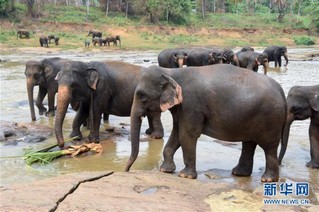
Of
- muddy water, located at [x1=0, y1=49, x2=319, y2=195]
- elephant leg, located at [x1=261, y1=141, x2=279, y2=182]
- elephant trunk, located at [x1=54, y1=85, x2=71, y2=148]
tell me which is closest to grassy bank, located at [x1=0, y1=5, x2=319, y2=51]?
muddy water, located at [x1=0, y1=49, x2=319, y2=195]

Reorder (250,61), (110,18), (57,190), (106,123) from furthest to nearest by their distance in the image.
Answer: (110,18) < (250,61) < (106,123) < (57,190)

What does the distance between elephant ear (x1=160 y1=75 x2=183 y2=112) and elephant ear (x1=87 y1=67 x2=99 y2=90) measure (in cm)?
223

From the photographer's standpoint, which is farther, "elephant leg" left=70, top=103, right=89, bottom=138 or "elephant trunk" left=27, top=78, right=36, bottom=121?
"elephant trunk" left=27, top=78, right=36, bottom=121

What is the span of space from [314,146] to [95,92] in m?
3.74

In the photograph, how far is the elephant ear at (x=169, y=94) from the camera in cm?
585

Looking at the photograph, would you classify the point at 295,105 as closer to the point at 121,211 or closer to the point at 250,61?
the point at 121,211

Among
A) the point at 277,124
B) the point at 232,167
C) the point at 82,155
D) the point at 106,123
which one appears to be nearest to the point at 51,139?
the point at 82,155

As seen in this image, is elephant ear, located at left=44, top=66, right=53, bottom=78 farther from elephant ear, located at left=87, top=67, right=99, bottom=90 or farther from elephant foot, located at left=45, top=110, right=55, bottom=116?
elephant ear, located at left=87, top=67, right=99, bottom=90

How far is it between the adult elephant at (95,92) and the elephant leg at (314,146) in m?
2.41

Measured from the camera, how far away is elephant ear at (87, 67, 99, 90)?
7.91m

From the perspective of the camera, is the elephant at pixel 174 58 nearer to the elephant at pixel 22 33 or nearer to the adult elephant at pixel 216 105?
the adult elephant at pixel 216 105

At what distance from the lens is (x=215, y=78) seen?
602 cm

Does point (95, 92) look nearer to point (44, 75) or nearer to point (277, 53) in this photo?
point (44, 75)

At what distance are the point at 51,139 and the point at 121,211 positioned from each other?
4.41 metres
